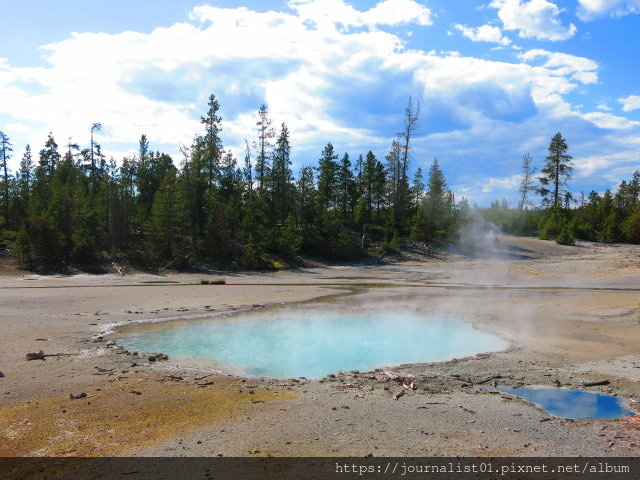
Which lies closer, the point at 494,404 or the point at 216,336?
the point at 494,404

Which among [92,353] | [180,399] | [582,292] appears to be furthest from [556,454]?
[582,292]

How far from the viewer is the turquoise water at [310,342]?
11.9m

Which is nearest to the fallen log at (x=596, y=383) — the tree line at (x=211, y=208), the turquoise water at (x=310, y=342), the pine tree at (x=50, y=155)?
the turquoise water at (x=310, y=342)

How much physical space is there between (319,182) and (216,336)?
46.9 m

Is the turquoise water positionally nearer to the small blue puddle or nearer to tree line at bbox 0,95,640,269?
the small blue puddle

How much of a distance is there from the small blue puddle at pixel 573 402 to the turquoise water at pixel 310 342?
3361 millimetres

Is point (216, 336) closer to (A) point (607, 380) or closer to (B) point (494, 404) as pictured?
(B) point (494, 404)

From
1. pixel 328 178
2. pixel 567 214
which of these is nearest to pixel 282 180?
pixel 328 178

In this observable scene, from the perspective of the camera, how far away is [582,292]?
25.2 meters

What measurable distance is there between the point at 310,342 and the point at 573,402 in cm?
785

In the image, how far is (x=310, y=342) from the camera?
14352 millimetres

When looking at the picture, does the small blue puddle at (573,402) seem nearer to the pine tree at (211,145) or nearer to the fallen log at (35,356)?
the fallen log at (35,356)

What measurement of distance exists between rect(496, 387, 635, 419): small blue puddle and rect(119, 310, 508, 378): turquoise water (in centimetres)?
336

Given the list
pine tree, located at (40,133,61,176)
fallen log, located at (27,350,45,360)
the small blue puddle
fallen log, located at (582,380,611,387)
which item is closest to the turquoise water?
fallen log, located at (27,350,45,360)
